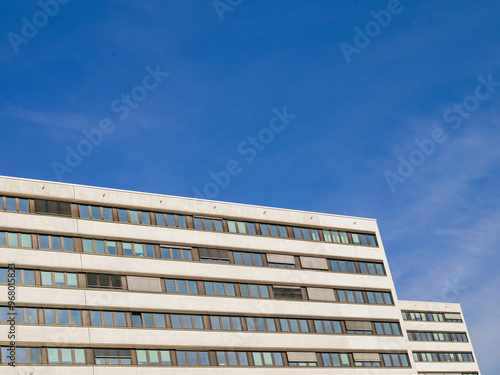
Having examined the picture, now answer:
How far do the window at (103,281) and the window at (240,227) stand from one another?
1181 centimetres

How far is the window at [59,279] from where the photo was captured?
47.4 metres

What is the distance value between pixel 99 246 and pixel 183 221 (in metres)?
8.01

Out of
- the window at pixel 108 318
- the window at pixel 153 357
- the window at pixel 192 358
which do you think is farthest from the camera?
the window at pixel 192 358

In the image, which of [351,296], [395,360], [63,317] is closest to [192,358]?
[63,317]

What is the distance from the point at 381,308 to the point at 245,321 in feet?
48.6

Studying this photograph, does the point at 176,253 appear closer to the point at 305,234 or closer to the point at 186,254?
the point at 186,254

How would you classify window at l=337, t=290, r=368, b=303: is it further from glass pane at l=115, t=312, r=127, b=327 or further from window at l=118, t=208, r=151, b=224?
glass pane at l=115, t=312, r=127, b=327

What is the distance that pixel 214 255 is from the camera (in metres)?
56.2

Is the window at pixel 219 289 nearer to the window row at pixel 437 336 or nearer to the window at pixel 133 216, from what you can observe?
the window at pixel 133 216

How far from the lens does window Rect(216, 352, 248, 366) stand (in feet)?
171

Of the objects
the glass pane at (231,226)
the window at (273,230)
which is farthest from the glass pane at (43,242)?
the window at (273,230)

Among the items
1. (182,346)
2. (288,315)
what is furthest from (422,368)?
(182,346)

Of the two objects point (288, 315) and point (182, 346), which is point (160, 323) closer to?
point (182, 346)

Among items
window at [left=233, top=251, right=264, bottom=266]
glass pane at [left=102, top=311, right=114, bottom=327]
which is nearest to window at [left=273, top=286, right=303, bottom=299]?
window at [left=233, top=251, right=264, bottom=266]
